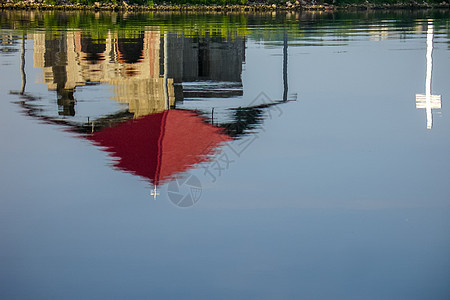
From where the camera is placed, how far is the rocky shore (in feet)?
285

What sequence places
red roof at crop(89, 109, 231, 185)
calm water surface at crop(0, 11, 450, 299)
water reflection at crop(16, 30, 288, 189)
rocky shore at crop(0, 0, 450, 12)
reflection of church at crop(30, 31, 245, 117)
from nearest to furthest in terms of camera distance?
calm water surface at crop(0, 11, 450, 299)
red roof at crop(89, 109, 231, 185)
water reflection at crop(16, 30, 288, 189)
reflection of church at crop(30, 31, 245, 117)
rocky shore at crop(0, 0, 450, 12)

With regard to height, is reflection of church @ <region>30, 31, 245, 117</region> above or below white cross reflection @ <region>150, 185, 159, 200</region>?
above

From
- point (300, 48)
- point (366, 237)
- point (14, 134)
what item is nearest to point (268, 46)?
point (300, 48)

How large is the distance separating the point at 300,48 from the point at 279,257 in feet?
71.5

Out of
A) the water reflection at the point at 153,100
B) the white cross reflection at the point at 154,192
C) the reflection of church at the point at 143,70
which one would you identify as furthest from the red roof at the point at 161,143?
the reflection of church at the point at 143,70

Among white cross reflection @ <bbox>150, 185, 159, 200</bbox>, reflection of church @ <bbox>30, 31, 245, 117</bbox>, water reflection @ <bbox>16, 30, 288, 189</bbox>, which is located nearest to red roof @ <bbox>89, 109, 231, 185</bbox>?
water reflection @ <bbox>16, 30, 288, 189</bbox>

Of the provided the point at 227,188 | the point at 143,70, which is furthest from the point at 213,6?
the point at 227,188

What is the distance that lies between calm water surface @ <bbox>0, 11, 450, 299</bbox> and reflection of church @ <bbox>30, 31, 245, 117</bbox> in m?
0.15

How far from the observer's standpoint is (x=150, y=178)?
9453mm

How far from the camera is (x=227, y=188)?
9102 mm

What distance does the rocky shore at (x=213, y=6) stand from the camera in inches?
3423

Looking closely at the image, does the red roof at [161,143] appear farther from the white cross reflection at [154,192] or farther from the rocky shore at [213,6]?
the rocky shore at [213,6]

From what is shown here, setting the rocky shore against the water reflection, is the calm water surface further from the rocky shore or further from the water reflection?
the rocky shore

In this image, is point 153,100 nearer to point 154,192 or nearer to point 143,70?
point 143,70
